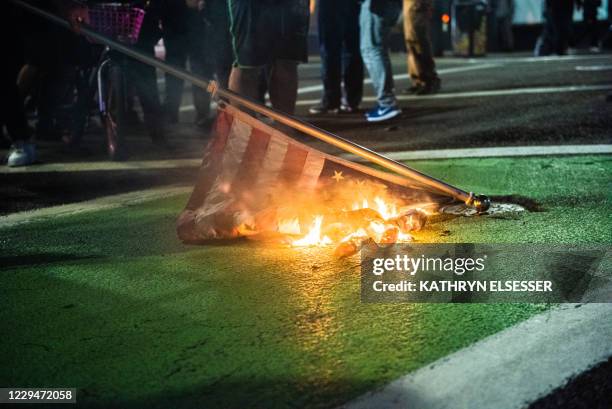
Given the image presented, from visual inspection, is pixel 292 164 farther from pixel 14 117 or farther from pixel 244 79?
pixel 14 117

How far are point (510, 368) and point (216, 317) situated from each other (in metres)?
1.17

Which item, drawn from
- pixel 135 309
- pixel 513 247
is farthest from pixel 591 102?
Result: pixel 135 309

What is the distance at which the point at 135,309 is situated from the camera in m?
3.09

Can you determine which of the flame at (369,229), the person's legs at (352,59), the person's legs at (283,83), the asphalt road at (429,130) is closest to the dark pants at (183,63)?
the asphalt road at (429,130)

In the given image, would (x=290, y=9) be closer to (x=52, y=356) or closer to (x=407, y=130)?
(x=407, y=130)

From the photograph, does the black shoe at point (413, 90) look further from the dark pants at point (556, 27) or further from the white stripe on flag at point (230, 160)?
the dark pants at point (556, 27)

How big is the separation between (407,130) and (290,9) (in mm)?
2284

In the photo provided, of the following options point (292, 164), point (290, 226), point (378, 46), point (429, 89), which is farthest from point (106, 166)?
point (429, 89)

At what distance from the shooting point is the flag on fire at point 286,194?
12.9 ft

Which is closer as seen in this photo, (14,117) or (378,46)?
(14,117)

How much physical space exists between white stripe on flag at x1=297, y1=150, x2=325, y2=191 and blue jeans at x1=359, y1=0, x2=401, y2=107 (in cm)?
448

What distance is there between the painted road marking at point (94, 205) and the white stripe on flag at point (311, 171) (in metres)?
1.44

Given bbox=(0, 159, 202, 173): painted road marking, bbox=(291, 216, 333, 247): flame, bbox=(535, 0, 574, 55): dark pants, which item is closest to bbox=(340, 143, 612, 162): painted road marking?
bbox=(0, 159, 202, 173): painted road marking

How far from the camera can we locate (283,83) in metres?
5.99
